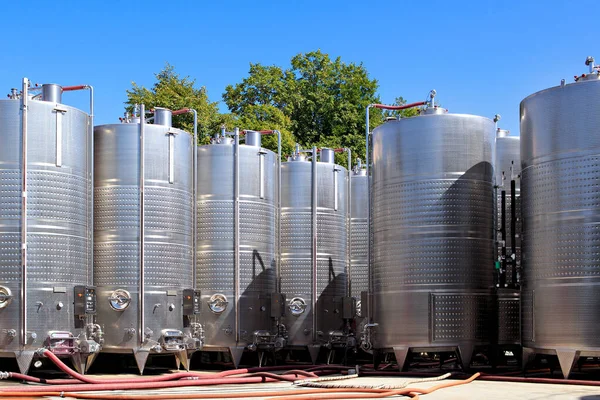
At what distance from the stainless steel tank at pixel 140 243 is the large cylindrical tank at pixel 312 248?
5592 mm

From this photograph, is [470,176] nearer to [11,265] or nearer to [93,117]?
[93,117]

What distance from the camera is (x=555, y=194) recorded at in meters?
20.5

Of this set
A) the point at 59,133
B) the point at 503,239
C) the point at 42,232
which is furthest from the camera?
the point at 503,239

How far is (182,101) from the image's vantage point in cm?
→ 4956

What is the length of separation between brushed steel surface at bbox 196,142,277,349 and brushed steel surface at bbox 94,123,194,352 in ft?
6.60

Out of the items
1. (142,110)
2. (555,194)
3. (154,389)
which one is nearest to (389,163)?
(555,194)

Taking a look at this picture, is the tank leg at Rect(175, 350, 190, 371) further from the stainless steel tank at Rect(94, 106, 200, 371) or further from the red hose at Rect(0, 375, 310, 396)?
the red hose at Rect(0, 375, 310, 396)

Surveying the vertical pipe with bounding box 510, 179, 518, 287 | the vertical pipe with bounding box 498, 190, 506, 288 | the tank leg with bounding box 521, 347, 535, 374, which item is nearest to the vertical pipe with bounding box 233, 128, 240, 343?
the vertical pipe with bounding box 498, 190, 506, 288

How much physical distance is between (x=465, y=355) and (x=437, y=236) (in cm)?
294

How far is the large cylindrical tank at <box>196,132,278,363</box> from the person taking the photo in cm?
2598

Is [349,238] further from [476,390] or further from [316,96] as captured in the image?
[316,96]

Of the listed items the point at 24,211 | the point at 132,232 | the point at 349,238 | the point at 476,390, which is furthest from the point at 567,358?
the point at 24,211

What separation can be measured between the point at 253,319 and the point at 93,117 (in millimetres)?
7660

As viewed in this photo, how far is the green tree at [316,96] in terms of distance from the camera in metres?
57.8
